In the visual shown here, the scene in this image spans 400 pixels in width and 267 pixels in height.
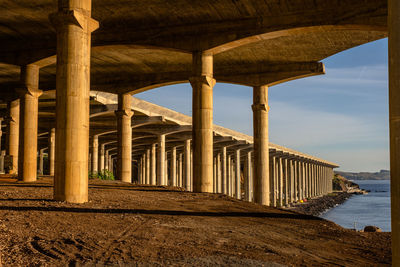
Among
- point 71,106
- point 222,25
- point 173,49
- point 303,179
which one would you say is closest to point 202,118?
point 173,49

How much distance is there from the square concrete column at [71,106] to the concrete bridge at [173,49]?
0.03m

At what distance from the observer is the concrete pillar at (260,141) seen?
29.5 m

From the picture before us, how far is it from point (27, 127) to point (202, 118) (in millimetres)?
10720

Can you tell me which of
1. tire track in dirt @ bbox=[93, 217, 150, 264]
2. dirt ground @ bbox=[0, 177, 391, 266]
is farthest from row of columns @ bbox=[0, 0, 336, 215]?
tire track in dirt @ bbox=[93, 217, 150, 264]

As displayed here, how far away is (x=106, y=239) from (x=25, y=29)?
1804 cm

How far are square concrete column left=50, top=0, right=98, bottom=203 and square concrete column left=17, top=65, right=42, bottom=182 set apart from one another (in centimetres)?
1164

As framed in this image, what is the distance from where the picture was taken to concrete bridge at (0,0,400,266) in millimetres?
13977

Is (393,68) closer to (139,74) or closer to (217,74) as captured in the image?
(217,74)

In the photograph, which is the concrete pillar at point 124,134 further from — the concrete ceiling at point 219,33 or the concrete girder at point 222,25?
the concrete girder at point 222,25

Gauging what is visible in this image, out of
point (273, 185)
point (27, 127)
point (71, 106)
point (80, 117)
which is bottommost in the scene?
point (273, 185)

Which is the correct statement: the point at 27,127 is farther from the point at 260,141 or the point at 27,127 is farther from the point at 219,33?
the point at 260,141

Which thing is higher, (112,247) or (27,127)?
(27,127)

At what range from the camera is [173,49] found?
2227 centimetres

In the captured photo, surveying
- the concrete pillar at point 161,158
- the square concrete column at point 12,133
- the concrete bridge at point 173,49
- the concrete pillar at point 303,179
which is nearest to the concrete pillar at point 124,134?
the concrete bridge at point 173,49
